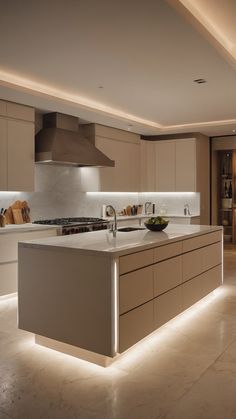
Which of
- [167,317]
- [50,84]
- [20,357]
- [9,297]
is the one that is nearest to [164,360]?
[167,317]

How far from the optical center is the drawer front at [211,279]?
4.36 m

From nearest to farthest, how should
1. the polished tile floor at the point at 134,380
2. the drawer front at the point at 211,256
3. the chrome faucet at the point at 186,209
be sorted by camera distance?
the polished tile floor at the point at 134,380 < the drawer front at the point at 211,256 < the chrome faucet at the point at 186,209

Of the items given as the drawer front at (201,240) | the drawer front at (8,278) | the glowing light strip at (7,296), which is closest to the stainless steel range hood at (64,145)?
the drawer front at (8,278)

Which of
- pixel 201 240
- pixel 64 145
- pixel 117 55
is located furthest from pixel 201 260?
pixel 64 145

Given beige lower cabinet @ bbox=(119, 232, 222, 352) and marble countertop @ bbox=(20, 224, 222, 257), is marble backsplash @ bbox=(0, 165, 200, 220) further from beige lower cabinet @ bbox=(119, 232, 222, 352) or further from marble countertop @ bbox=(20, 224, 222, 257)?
beige lower cabinet @ bbox=(119, 232, 222, 352)

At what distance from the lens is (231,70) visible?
405 centimetres

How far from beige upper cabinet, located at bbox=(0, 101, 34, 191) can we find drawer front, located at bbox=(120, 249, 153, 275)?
2601 mm

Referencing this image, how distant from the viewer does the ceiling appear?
9.32ft

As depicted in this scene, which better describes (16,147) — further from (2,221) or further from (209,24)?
(209,24)

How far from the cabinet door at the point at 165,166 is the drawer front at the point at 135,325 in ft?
16.2

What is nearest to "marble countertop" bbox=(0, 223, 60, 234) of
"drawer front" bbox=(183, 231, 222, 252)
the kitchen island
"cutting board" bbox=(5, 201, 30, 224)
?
"cutting board" bbox=(5, 201, 30, 224)

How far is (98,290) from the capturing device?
279cm

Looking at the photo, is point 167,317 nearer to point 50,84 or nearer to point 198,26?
point 198,26

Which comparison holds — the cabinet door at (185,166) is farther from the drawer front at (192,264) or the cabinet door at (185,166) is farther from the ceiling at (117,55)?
the drawer front at (192,264)
